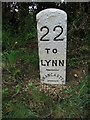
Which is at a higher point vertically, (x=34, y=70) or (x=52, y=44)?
(x=52, y=44)

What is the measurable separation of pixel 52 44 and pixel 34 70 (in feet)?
1.59

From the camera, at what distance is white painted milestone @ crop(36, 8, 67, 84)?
3.83 metres

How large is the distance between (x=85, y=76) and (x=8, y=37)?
1283mm

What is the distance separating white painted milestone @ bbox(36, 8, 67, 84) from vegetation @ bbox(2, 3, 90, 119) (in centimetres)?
12

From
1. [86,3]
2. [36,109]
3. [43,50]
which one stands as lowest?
[36,109]

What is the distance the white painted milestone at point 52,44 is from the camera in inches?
151

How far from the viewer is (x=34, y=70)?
4.23m

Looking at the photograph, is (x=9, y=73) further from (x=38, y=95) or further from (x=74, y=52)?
(x=74, y=52)

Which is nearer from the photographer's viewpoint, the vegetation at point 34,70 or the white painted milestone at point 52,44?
the vegetation at point 34,70

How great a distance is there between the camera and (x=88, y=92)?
371cm

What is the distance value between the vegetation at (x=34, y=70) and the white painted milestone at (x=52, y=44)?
0.38ft

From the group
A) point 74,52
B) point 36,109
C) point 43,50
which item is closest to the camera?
point 36,109

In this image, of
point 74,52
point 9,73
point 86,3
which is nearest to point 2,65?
point 9,73

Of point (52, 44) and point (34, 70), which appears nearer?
point (52, 44)
